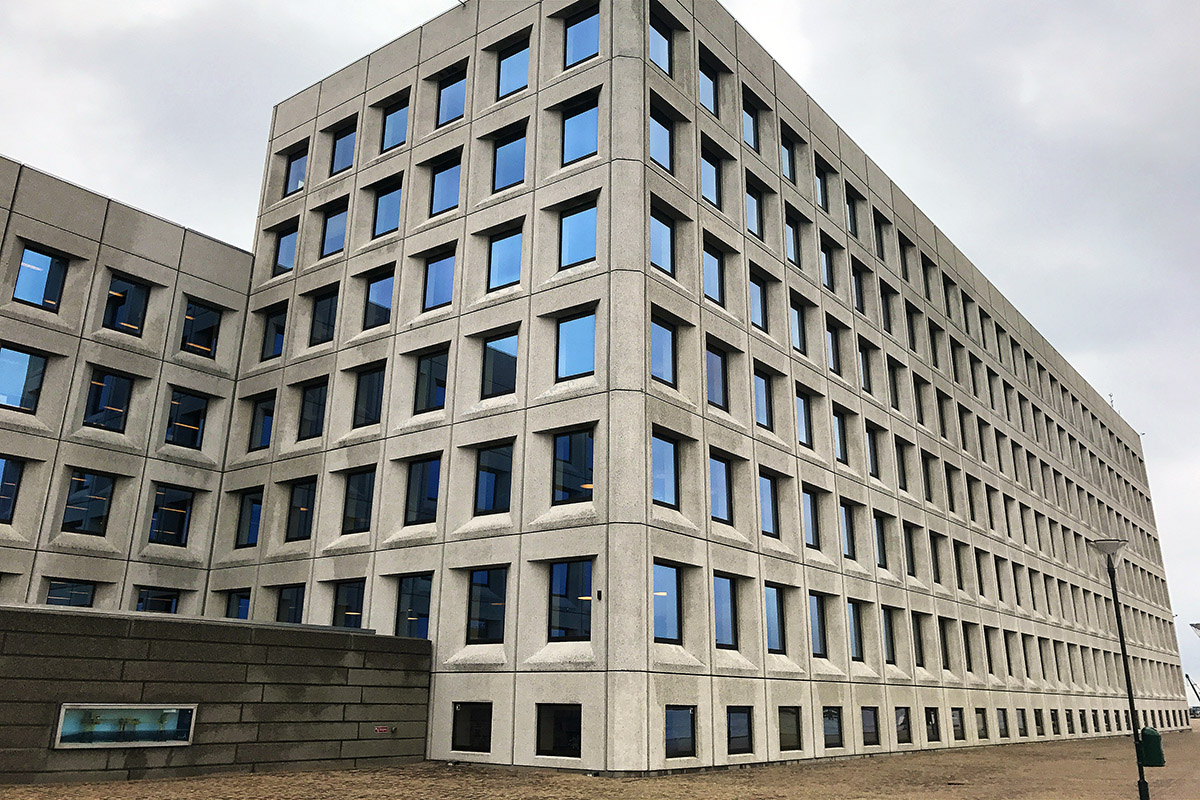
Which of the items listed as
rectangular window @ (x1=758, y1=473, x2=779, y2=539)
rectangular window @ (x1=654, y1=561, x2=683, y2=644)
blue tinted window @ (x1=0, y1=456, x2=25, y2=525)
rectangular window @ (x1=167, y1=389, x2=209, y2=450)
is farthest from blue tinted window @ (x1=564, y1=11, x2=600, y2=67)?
blue tinted window @ (x1=0, y1=456, x2=25, y2=525)

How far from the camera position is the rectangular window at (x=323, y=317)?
3256cm

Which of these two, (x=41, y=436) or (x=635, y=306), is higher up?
(x=635, y=306)

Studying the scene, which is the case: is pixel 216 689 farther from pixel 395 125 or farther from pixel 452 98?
pixel 395 125

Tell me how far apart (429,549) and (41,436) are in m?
13.2

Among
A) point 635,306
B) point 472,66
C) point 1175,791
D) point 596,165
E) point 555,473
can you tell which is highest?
point 472,66

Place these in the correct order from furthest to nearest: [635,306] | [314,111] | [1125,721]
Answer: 1. [1125,721]
2. [314,111]
3. [635,306]

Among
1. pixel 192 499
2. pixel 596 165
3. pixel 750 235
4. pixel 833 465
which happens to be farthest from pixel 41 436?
pixel 833 465

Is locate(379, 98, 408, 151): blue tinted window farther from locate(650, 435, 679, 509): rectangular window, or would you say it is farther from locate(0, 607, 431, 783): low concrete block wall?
locate(0, 607, 431, 783): low concrete block wall

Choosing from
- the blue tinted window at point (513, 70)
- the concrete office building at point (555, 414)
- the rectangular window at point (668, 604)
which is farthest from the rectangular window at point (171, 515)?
the rectangular window at point (668, 604)

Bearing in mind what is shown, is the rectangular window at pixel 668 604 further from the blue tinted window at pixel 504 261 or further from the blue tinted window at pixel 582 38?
the blue tinted window at pixel 582 38

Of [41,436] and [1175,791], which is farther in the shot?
[41,436]

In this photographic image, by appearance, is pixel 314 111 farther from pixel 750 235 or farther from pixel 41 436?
pixel 750 235

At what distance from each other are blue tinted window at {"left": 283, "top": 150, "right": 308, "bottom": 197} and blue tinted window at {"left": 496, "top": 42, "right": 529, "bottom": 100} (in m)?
10.4

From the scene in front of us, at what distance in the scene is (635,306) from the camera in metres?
24.1
